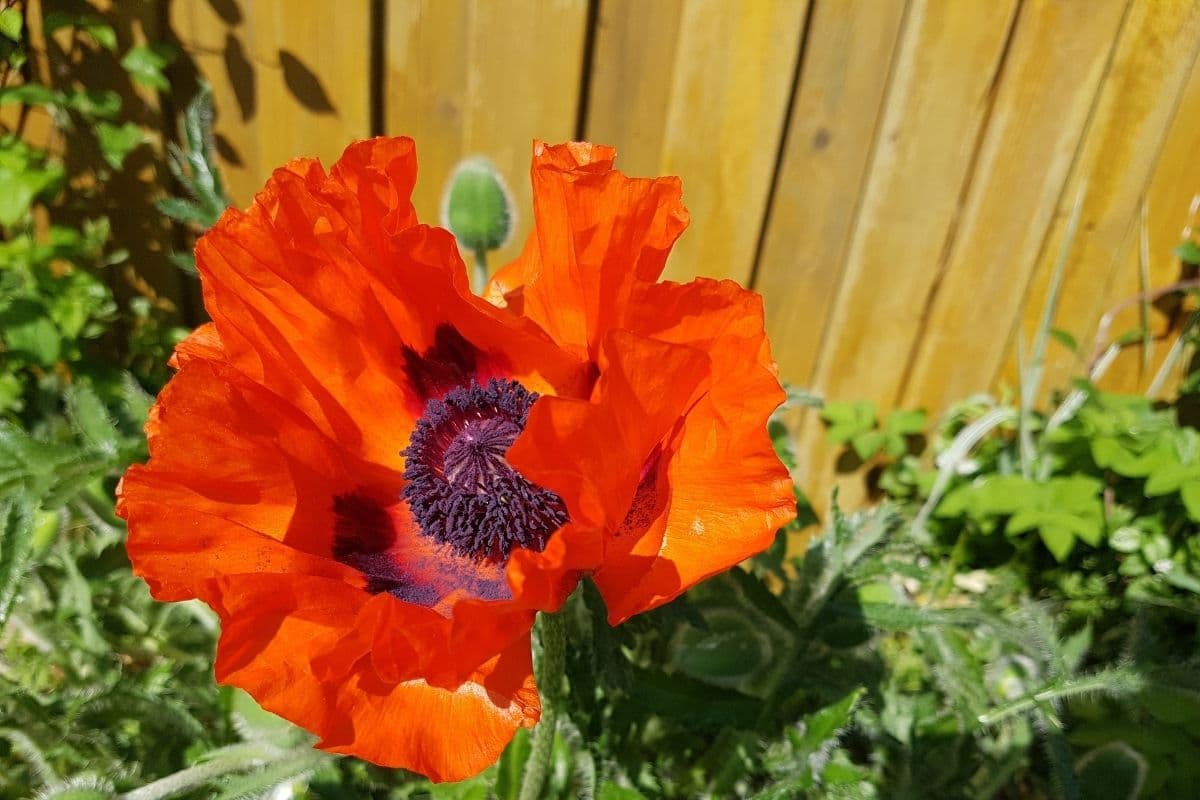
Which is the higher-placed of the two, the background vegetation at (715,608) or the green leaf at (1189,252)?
the green leaf at (1189,252)

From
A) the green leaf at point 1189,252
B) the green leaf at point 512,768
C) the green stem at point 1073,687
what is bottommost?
the green leaf at point 512,768

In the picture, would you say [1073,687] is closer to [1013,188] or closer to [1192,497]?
[1192,497]

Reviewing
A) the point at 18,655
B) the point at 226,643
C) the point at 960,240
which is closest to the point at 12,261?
the point at 18,655

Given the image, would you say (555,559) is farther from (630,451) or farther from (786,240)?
(786,240)

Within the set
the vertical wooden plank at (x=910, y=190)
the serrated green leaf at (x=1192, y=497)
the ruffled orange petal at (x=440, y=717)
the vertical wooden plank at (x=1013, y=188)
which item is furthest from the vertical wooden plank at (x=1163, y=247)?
the ruffled orange petal at (x=440, y=717)

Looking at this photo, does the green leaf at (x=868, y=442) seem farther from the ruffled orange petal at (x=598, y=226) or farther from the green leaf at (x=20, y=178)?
the green leaf at (x=20, y=178)

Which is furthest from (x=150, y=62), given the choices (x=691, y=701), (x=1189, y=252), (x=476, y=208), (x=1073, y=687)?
(x=1189, y=252)

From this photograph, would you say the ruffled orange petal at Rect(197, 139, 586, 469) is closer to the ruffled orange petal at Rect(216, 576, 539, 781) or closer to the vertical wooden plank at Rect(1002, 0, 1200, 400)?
the ruffled orange petal at Rect(216, 576, 539, 781)
